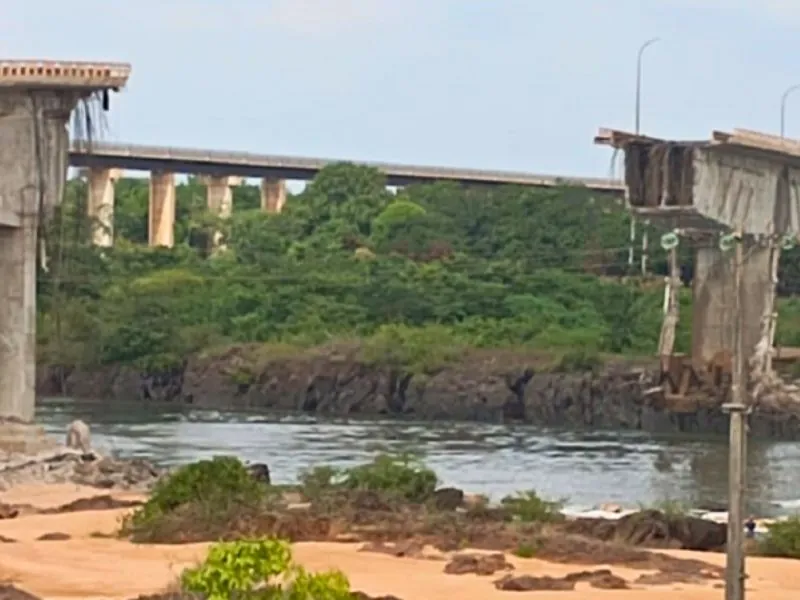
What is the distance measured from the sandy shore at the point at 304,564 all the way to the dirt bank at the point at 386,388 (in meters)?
46.8

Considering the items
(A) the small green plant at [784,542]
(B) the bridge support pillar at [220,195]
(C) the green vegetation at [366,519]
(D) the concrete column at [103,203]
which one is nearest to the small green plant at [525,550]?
(C) the green vegetation at [366,519]

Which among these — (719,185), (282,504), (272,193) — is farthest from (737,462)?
(272,193)

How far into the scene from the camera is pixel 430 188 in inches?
4402

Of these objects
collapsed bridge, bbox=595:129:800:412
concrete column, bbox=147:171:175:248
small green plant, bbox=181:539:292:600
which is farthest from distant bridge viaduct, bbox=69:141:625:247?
small green plant, bbox=181:539:292:600

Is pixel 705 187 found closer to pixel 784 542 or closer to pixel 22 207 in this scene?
pixel 22 207

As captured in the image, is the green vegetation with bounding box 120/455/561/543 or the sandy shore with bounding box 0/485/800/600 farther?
the green vegetation with bounding box 120/455/561/543

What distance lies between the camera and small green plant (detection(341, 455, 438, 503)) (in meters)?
33.4

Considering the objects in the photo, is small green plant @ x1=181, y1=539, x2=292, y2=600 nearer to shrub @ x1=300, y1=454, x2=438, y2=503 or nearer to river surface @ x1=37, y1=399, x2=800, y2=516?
shrub @ x1=300, y1=454, x2=438, y2=503

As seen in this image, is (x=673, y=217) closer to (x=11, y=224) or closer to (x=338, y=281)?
(x=11, y=224)

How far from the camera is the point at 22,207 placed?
37875 mm

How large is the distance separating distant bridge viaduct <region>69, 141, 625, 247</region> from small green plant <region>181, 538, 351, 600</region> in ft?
A: 272

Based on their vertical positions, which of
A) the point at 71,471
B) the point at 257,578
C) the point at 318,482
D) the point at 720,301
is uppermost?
the point at 720,301

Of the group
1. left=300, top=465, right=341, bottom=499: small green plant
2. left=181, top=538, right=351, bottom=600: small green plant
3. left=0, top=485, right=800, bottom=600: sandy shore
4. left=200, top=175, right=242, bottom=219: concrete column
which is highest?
left=200, top=175, right=242, bottom=219: concrete column

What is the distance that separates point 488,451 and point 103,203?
168 feet
